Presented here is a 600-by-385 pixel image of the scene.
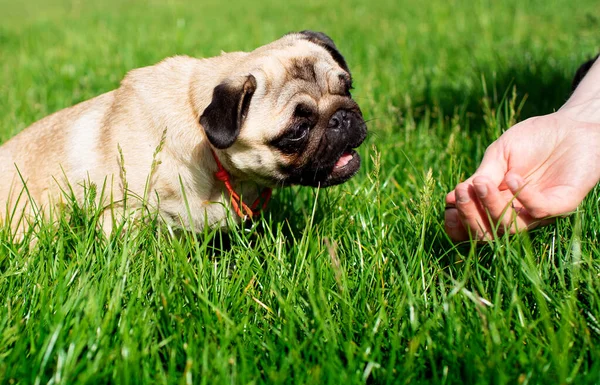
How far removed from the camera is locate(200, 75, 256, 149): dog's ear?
2727 mm

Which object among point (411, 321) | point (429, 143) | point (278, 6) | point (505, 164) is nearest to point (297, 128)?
point (505, 164)

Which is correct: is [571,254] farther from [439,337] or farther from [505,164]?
[439,337]

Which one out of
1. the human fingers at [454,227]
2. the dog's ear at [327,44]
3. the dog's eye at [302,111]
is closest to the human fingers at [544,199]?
the human fingers at [454,227]

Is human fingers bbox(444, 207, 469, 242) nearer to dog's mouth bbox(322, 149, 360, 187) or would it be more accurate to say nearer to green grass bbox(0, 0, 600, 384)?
green grass bbox(0, 0, 600, 384)

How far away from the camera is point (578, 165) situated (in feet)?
7.68

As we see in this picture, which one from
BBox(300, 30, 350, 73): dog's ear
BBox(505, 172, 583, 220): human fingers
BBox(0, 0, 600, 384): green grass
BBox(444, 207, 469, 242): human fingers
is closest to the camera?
BBox(0, 0, 600, 384): green grass

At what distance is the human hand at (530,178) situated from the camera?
2295 mm

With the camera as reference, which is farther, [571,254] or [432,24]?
[432,24]

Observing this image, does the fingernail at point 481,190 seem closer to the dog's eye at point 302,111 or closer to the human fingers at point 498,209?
the human fingers at point 498,209

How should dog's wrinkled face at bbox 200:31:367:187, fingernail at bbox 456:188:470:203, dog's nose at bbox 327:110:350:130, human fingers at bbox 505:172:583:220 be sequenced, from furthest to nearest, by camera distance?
dog's nose at bbox 327:110:350:130
dog's wrinkled face at bbox 200:31:367:187
fingernail at bbox 456:188:470:203
human fingers at bbox 505:172:583:220

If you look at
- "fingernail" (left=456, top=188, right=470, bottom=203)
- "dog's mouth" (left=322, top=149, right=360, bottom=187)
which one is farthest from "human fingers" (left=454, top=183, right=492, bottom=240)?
"dog's mouth" (left=322, top=149, right=360, bottom=187)

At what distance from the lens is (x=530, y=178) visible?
254 centimetres

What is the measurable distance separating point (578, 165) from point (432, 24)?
5991mm

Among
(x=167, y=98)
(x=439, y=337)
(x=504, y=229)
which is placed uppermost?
(x=167, y=98)
